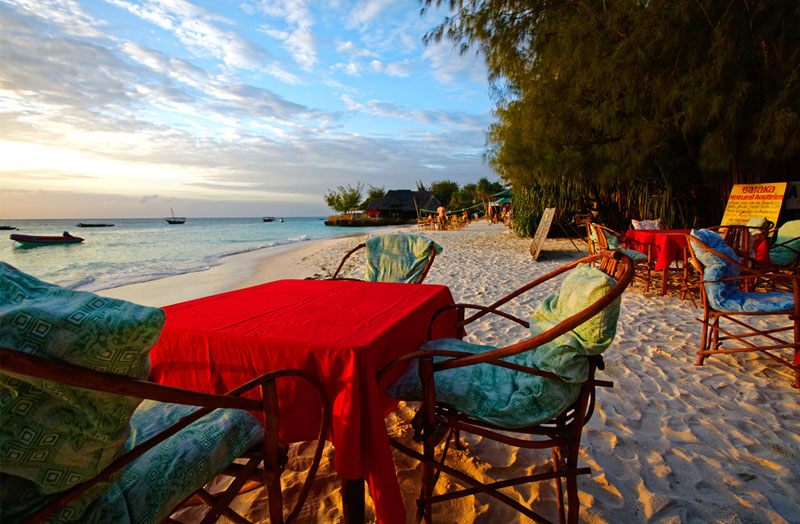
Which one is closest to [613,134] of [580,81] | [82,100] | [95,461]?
[580,81]

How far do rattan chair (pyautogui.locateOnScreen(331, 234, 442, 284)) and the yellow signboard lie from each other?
194 inches

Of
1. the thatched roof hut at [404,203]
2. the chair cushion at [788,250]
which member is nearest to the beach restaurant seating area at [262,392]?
the chair cushion at [788,250]

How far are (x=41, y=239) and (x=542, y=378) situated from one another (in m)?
22.9

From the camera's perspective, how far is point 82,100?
11664 mm

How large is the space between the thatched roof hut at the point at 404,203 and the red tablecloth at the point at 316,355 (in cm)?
3471

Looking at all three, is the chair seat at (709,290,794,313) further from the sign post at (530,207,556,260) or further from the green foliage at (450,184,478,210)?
the green foliage at (450,184,478,210)

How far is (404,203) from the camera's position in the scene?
120 feet

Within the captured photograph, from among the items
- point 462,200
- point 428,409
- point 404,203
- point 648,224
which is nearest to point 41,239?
point 428,409

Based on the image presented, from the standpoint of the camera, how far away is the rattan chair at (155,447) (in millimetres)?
571

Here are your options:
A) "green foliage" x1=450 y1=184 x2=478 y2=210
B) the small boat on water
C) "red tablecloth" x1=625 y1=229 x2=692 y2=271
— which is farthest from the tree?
"red tablecloth" x1=625 y1=229 x2=692 y2=271

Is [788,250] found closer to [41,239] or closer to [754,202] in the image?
[754,202]

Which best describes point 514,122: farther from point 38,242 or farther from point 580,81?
point 38,242

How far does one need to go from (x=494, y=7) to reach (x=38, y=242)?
21346 millimetres

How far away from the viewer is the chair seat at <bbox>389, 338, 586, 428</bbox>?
3.57 ft
